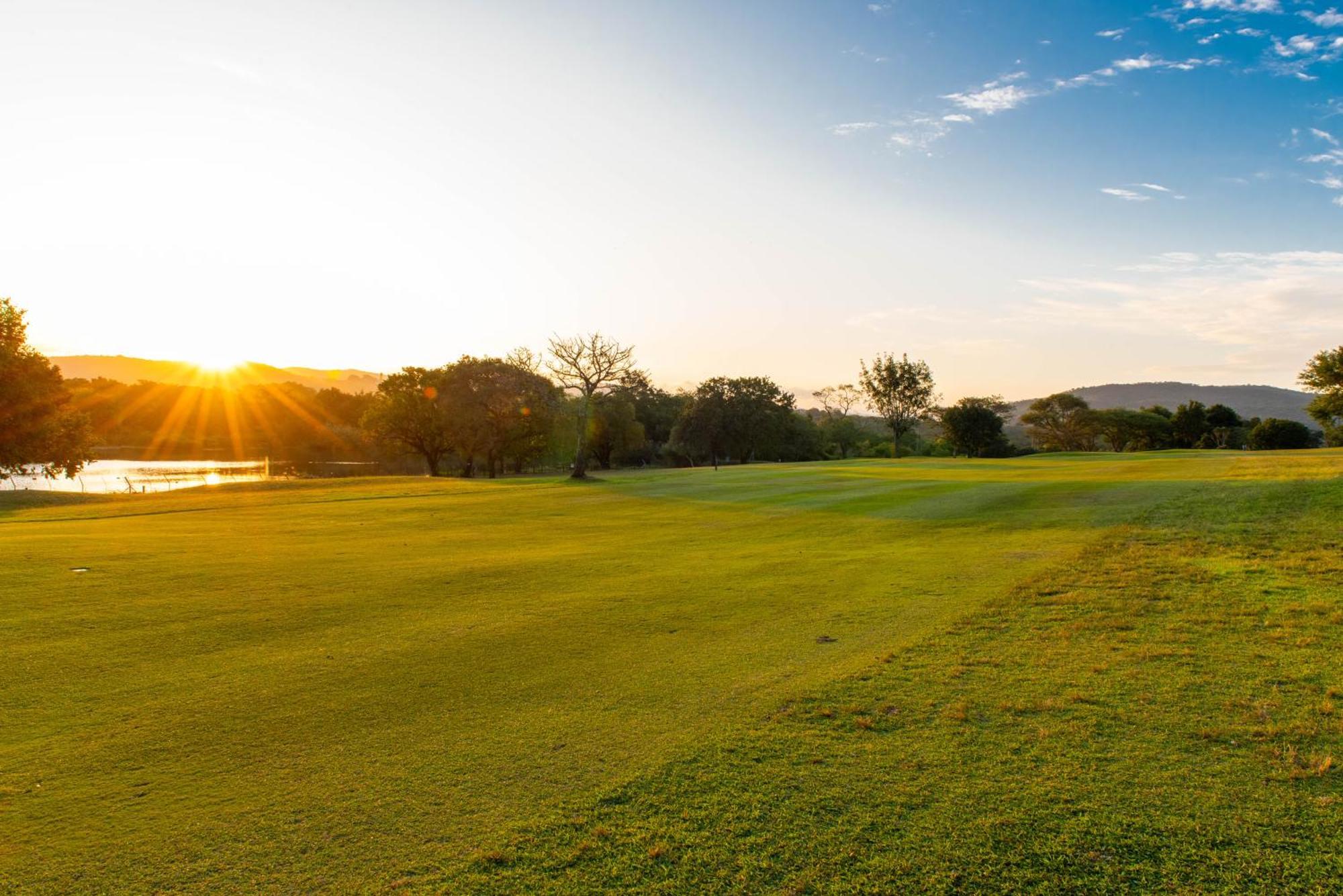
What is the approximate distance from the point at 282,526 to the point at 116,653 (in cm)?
1145

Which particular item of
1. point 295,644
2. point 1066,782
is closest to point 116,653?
point 295,644

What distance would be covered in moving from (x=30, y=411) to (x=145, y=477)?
20002 mm

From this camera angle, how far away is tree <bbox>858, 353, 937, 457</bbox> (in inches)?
3110

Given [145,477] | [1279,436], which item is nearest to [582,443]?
[145,477]

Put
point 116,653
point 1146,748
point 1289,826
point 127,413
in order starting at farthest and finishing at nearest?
point 127,413, point 116,653, point 1146,748, point 1289,826

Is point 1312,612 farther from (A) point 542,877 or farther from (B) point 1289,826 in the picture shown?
(A) point 542,877

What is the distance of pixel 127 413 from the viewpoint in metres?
102

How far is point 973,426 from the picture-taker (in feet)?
227

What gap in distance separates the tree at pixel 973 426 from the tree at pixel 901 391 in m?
7.85

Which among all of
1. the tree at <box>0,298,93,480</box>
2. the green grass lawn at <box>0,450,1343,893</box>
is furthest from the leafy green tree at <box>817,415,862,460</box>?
the green grass lawn at <box>0,450,1343,893</box>

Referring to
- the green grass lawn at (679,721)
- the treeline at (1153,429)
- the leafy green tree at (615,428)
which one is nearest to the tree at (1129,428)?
the treeline at (1153,429)

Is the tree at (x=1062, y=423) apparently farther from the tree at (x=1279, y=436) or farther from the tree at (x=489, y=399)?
the tree at (x=489, y=399)

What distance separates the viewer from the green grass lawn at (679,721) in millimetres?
3680

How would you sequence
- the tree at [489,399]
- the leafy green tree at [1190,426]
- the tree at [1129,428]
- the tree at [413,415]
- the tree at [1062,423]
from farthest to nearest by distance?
1. the tree at [1062,423]
2. the tree at [1129,428]
3. the leafy green tree at [1190,426]
4. the tree at [413,415]
5. the tree at [489,399]
